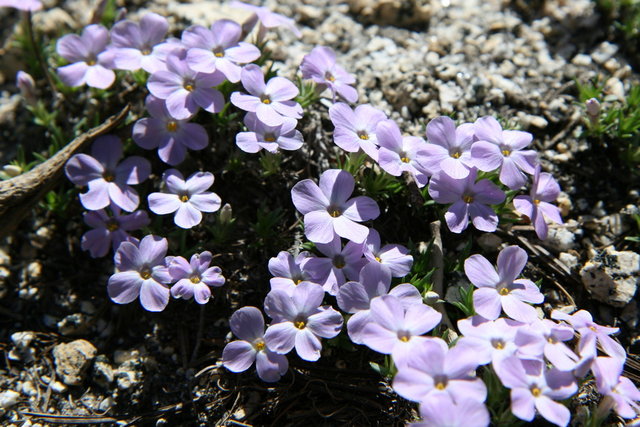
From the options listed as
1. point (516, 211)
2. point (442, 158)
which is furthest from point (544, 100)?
point (442, 158)

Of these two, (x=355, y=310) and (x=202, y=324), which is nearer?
(x=355, y=310)

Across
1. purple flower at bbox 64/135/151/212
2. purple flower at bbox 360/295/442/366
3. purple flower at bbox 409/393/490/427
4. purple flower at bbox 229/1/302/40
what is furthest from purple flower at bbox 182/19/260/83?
purple flower at bbox 409/393/490/427

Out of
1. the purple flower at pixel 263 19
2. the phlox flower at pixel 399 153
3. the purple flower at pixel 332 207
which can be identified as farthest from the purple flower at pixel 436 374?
the purple flower at pixel 263 19

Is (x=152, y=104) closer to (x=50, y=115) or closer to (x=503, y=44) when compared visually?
(x=50, y=115)

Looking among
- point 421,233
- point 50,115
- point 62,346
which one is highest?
point 421,233

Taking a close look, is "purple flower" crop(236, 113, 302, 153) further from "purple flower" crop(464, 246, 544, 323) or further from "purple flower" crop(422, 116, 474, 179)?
"purple flower" crop(464, 246, 544, 323)

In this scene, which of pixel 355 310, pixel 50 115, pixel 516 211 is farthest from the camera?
pixel 50 115

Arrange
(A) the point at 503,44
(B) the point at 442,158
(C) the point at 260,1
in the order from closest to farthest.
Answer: (B) the point at 442,158 < (A) the point at 503,44 < (C) the point at 260,1

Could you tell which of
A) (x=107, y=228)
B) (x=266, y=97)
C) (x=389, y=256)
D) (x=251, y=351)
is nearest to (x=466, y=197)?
(x=389, y=256)

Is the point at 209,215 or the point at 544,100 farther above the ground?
the point at 544,100
